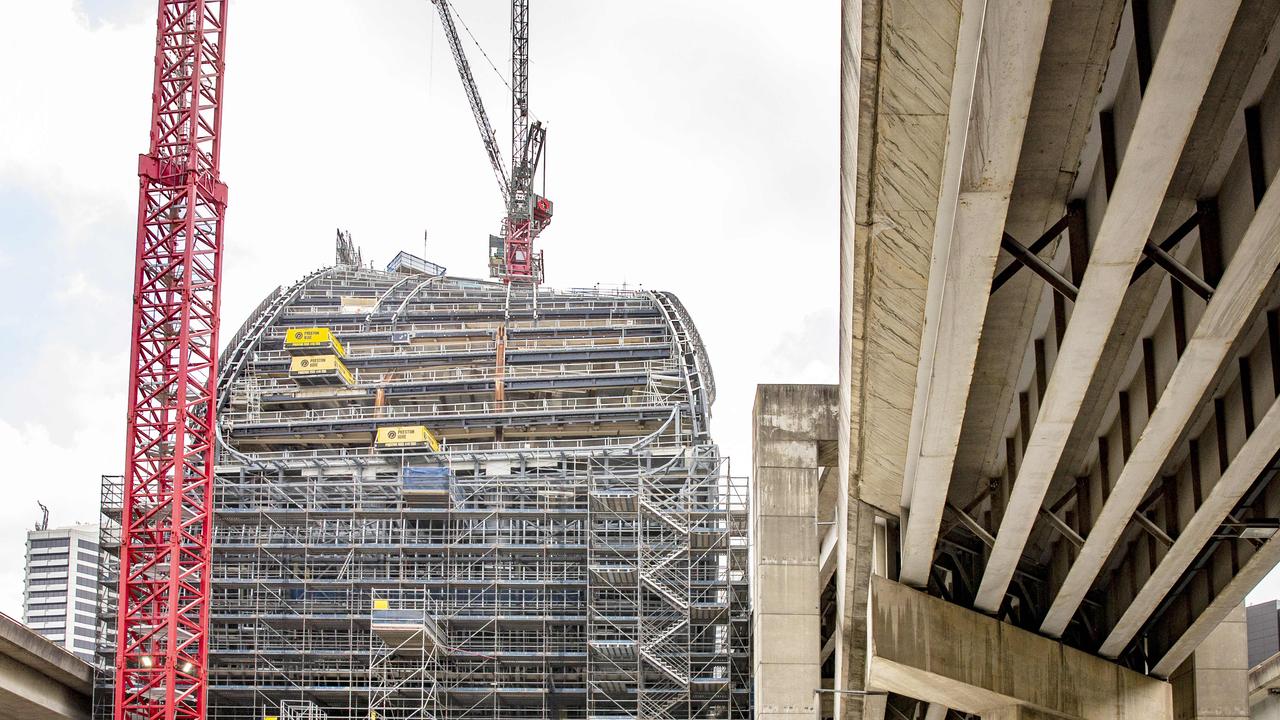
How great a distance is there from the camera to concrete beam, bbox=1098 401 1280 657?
15.2m

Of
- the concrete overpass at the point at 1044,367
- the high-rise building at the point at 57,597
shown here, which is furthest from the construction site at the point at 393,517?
the high-rise building at the point at 57,597

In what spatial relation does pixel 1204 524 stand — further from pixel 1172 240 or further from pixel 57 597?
pixel 57 597

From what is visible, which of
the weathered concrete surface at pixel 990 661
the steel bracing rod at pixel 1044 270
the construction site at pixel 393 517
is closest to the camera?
the steel bracing rod at pixel 1044 270

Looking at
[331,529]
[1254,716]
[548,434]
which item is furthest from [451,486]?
[1254,716]

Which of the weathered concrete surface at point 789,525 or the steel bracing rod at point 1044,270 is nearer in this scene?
the steel bracing rod at point 1044,270

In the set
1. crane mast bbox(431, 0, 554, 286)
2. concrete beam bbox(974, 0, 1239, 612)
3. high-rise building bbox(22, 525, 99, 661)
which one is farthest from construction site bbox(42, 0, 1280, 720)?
high-rise building bbox(22, 525, 99, 661)

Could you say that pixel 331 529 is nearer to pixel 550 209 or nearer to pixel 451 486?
pixel 451 486

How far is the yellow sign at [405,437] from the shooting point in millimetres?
67125

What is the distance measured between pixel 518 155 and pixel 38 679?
199 feet

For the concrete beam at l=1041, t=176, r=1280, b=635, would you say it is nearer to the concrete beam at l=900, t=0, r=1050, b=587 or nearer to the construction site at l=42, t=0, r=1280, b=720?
the construction site at l=42, t=0, r=1280, b=720

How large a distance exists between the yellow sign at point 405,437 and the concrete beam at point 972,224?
49726 millimetres

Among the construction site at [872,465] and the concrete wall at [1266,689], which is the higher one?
the construction site at [872,465]

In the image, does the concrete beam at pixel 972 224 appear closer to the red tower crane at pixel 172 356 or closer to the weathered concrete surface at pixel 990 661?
the weathered concrete surface at pixel 990 661

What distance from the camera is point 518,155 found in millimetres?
107125
